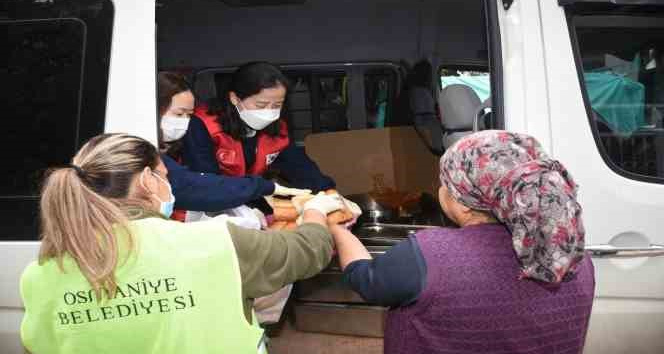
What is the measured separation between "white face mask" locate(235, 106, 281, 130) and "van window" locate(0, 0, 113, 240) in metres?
0.67

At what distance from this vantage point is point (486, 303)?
1.12 metres

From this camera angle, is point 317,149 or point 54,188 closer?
point 54,188

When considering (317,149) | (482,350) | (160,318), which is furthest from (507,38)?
(317,149)

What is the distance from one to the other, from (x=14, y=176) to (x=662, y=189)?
2049 millimetres

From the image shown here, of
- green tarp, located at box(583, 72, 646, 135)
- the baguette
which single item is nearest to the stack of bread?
the baguette

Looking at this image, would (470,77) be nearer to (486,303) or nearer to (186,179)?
(186,179)

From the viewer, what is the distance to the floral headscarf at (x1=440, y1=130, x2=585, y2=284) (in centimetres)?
103

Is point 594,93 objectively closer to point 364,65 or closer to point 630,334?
point 630,334

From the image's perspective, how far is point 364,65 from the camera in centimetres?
432

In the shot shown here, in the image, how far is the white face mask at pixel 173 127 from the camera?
200 centimetres

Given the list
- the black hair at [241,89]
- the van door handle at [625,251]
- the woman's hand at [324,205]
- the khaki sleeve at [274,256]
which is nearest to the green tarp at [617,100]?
the van door handle at [625,251]

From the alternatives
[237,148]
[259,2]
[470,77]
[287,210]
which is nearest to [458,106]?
[470,77]

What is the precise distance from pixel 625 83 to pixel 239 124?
143 centimetres

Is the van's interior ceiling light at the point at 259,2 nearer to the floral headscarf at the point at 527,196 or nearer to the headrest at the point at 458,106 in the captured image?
the headrest at the point at 458,106
